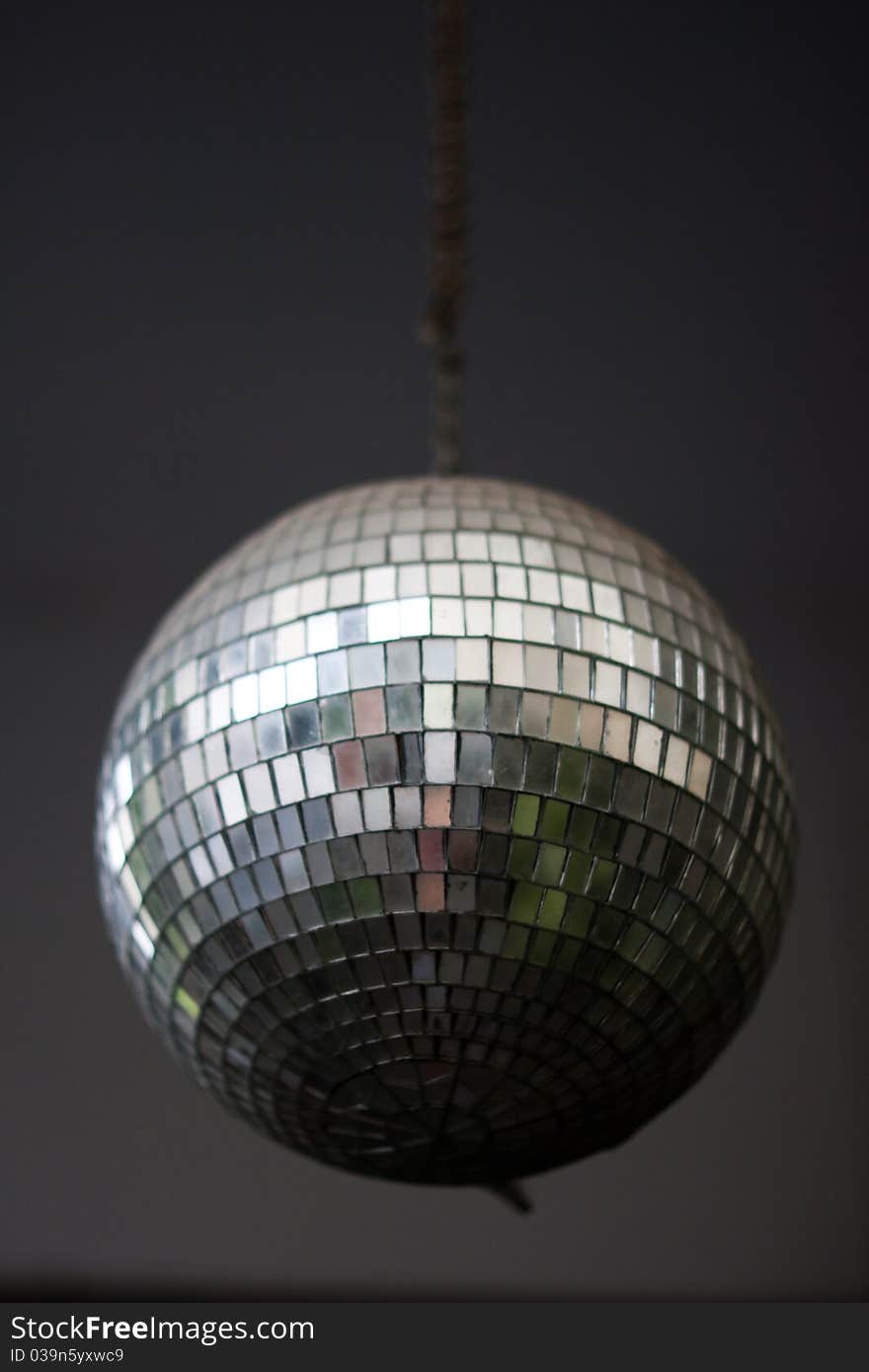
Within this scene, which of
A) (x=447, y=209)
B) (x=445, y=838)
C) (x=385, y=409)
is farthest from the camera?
(x=385, y=409)

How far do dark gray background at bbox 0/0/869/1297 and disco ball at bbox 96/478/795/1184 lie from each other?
946 mm

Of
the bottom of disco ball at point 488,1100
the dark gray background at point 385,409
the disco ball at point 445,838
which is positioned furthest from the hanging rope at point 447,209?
the dark gray background at point 385,409

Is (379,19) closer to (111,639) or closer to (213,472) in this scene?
(213,472)

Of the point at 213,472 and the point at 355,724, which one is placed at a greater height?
the point at 213,472

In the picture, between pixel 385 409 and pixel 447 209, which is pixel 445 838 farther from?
pixel 385 409

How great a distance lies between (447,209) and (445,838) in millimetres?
401

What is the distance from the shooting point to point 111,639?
174 cm

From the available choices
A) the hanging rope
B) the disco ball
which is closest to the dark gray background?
the hanging rope

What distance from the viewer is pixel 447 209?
35.0 inches

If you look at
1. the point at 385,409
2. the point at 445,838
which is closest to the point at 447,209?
the point at 445,838

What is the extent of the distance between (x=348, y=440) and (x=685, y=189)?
1.31ft

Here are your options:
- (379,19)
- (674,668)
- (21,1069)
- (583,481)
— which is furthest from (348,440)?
(674,668)

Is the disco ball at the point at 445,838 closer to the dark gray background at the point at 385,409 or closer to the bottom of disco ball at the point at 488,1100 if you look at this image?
the bottom of disco ball at the point at 488,1100

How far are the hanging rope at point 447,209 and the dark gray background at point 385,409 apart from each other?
0.68m
